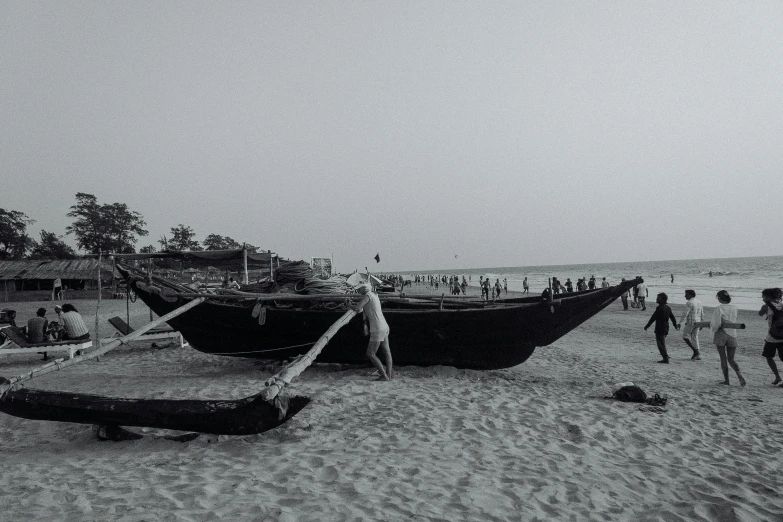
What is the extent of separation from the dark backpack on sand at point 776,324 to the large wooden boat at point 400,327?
179 centimetres

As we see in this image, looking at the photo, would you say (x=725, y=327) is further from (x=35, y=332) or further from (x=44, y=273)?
(x=44, y=273)

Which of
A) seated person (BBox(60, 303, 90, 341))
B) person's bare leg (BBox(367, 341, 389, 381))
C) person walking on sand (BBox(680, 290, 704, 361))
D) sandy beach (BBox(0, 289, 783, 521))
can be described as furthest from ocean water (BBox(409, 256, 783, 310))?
seated person (BBox(60, 303, 90, 341))

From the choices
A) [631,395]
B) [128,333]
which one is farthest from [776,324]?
[128,333]

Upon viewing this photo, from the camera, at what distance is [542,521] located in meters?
2.90

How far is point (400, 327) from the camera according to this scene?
709cm

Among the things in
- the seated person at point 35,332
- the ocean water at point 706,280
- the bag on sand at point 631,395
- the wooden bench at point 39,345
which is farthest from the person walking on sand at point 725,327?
the ocean water at point 706,280

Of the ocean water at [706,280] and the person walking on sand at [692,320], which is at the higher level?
the person walking on sand at [692,320]

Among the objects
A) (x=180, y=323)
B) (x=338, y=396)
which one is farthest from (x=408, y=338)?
(x=180, y=323)

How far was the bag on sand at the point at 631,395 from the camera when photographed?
221 inches

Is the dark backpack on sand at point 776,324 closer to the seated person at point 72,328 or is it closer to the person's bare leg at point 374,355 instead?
the person's bare leg at point 374,355

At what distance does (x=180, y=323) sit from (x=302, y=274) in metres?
2.25

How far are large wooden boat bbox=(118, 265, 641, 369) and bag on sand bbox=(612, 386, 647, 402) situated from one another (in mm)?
1424

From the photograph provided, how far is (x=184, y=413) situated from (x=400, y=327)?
3.82 metres

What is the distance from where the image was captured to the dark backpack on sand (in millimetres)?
6109
